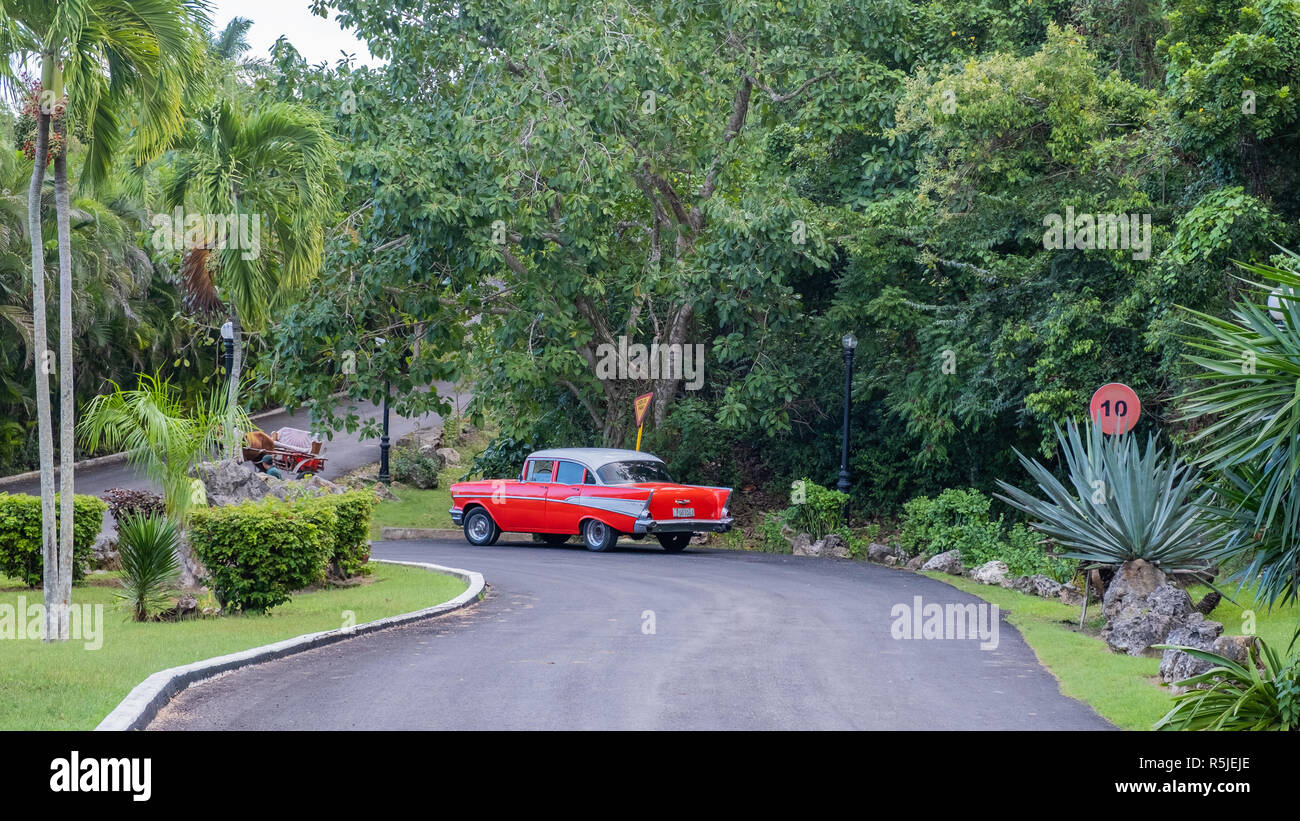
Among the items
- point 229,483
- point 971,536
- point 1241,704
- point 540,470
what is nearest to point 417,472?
point 540,470

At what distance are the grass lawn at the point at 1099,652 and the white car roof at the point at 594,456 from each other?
778cm

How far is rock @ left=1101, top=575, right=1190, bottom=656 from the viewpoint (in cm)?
1155

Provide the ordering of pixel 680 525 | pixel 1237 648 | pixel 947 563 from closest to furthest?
pixel 1237 648 → pixel 947 563 → pixel 680 525

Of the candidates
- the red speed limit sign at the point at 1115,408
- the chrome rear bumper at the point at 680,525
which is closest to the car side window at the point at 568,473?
the chrome rear bumper at the point at 680,525

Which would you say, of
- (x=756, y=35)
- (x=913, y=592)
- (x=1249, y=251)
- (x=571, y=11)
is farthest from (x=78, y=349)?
(x=1249, y=251)

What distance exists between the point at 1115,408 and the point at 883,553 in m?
8.46

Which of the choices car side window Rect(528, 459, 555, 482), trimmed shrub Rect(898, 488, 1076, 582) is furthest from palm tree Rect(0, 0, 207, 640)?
trimmed shrub Rect(898, 488, 1076, 582)

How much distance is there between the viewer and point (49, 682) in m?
9.02

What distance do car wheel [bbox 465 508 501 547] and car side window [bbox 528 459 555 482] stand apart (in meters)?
1.35

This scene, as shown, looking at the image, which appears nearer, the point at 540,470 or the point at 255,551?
the point at 255,551

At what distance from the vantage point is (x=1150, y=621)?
11.7 metres

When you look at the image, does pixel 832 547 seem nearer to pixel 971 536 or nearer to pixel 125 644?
pixel 971 536

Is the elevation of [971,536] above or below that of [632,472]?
below

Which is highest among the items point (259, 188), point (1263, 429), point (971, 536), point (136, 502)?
point (259, 188)
